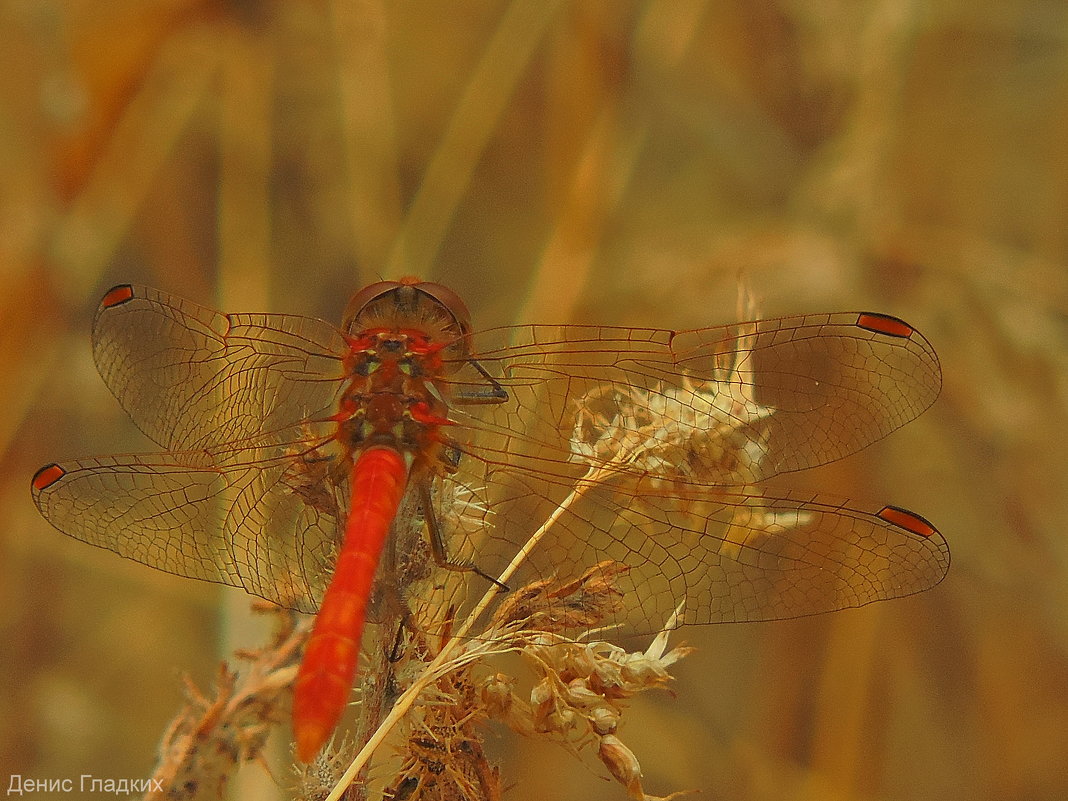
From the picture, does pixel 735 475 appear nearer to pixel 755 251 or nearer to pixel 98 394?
pixel 755 251

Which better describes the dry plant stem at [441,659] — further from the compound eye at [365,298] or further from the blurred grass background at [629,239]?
the blurred grass background at [629,239]

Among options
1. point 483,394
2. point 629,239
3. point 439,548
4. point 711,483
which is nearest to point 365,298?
point 483,394

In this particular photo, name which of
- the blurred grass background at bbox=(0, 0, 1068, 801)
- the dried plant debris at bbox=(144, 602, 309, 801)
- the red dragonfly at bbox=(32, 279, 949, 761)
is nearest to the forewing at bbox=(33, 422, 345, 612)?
the red dragonfly at bbox=(32, 279, 949, 761)

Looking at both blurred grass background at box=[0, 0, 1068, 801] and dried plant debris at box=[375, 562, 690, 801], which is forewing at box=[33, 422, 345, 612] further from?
blurred grass background at box=[0, 0, 1068, 801]

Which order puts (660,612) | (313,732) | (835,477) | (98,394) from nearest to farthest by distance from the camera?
(313,732) < (660,612) < (835,477) < (98,394)

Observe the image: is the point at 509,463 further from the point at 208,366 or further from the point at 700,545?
the point at 208,366

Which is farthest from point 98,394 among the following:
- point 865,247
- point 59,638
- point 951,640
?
point 951,640
